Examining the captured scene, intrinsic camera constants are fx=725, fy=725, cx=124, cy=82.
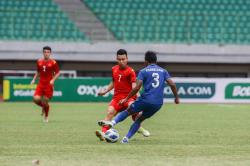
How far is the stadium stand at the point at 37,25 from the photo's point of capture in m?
36.3

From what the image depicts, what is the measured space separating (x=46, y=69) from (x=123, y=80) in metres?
6.11

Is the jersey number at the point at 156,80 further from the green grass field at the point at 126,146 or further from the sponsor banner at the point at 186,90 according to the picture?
the sponsor banner at the point at 186,90

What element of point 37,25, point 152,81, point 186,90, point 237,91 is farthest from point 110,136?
point 37,25

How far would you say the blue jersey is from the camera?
1305cm

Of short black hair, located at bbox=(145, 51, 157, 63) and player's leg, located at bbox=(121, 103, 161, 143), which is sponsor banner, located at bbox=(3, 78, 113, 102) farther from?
short black hair, located at bbox=(145, 51, 157, 63)

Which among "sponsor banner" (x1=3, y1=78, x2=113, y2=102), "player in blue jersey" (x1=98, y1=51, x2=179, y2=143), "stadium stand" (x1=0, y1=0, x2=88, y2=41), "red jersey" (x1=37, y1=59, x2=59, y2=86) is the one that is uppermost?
"player in blue jersey" (x1=98, y1=51, x2=179, y2=143)

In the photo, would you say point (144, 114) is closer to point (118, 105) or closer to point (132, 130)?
point (132, 130)

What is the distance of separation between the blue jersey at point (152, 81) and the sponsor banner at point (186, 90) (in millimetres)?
20960

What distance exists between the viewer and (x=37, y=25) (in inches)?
1441

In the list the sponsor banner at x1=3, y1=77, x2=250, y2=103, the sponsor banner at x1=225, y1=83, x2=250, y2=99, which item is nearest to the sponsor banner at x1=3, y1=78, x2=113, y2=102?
the sponsor banner at x1=3, y1=77, x2=250, y2=103

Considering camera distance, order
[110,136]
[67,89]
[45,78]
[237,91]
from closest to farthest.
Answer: [110,136] → [45,78] → [67,89] → [237,91]

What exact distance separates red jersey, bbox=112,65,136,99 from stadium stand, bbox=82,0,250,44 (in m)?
22.3

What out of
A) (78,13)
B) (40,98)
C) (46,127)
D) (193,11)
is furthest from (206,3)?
(46,127)

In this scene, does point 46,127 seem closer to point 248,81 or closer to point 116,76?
point 116,76
